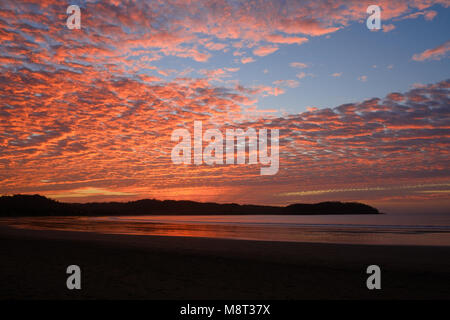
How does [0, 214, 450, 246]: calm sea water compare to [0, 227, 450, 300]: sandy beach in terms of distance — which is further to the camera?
[0, 214, 450, 246]: calm sea water

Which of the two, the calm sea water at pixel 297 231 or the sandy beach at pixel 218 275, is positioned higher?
the sandy beach at pixel 218 275

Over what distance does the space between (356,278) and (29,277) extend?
488 inches

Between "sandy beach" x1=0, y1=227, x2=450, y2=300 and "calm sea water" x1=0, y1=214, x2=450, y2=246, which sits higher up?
"sandy beach" x1=0, y1=227, x2=450, y2=300

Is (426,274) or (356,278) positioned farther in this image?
(426,274)

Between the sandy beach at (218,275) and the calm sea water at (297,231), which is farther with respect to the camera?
the calm sea water at (297,231)

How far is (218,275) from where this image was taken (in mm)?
13555

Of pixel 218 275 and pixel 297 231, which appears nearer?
pixel 218 275

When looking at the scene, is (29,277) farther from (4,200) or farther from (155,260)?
(4,200)

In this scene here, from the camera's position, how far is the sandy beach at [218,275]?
1058 centimetres

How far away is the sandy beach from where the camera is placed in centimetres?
1058

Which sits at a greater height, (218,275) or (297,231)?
(218,275)
